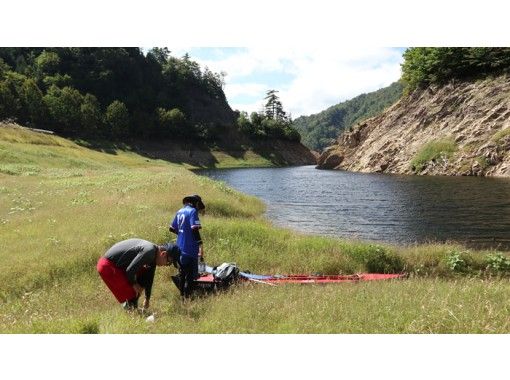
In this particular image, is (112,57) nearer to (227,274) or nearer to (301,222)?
(301,222)

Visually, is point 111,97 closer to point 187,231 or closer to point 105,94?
point 105,94

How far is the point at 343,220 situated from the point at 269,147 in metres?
139

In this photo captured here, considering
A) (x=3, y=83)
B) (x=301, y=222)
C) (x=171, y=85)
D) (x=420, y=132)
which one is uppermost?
(x=171, y=85)

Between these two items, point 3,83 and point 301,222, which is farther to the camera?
point 3,83

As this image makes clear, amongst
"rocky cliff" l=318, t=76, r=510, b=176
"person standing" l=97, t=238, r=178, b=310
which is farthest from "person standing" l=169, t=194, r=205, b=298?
"rocky cliff" l=318, t=76, r=510, b=176

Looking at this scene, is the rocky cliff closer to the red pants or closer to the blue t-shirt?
the blue t-shirt

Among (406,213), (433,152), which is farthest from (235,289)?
(433,152)

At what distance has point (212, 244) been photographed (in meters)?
17.6

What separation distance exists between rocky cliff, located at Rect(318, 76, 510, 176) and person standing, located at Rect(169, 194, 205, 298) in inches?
2306

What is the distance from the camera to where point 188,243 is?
39.3 ft

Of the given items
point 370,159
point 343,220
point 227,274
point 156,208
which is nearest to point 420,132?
point 370,159

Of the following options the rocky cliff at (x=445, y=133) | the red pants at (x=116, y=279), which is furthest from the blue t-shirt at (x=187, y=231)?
the rocky cliff at (x=445, y=133)

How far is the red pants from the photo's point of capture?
10289mm

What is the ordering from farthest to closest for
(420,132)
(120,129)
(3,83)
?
(120,129) < (3,83) < (420,132)
